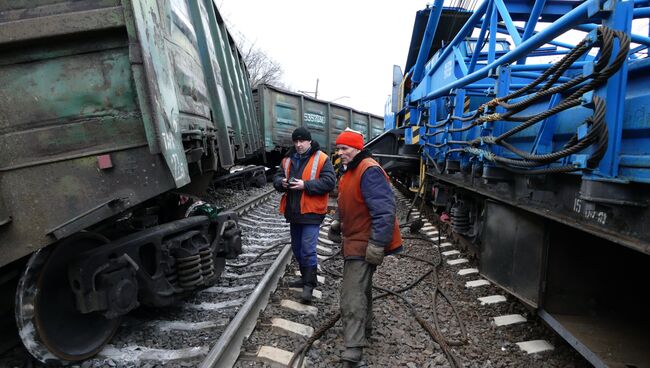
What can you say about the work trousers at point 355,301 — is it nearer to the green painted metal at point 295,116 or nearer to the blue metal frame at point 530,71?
the blue metal frame at point 530,71

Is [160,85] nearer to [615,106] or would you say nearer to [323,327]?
[323,327]

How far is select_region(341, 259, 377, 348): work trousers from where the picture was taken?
2668 mm

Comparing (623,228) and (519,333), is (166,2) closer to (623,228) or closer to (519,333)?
(623,228)

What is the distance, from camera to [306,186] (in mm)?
3479

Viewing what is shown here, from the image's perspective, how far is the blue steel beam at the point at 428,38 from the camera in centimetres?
575

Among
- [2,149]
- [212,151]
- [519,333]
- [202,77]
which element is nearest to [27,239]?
[2,149]

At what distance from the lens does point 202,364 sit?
225 cm

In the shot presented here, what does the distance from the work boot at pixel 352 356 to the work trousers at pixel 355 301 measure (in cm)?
3

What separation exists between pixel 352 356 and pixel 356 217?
966 millimetres

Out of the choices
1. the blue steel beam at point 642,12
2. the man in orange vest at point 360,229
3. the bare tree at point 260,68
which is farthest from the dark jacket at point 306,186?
the bare tree at point 260,68

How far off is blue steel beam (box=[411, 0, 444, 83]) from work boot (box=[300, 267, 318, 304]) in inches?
174

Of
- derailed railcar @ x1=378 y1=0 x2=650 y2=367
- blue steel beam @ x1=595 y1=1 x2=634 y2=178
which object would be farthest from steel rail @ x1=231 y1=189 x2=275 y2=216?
blue steel beam @ x1=595 y1=1 x2=634 y2=178

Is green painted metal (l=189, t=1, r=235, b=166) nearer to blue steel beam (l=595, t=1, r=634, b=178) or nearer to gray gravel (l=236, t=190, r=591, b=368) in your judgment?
gray gravel (l=236, t=190, r=591, b=368)

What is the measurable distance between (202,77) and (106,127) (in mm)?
2075
